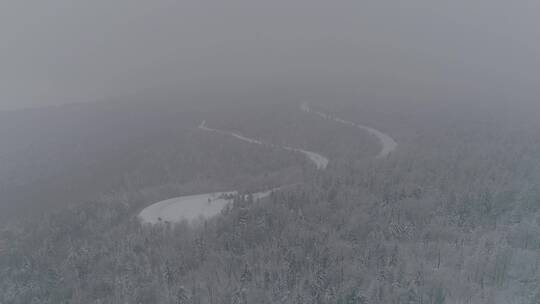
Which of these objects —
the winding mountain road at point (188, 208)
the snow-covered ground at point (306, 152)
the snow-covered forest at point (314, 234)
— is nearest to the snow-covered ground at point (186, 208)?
the winding mountain road at point (188, 208)

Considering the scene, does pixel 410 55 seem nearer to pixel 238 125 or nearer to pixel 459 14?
pixel 459 14

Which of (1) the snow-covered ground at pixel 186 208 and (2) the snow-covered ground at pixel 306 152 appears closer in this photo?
(1) the snow-covered ground at pixel 186 208

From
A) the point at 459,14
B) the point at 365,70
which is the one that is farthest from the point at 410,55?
the point at 459,14

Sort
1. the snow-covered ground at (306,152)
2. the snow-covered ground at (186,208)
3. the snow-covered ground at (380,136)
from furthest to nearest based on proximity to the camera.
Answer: the snow-covered ground at (380,136) < the snow-covered ground at (306,152) < the snow-covered ground at (186,208)

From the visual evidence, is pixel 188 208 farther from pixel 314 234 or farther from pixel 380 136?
pixel 380 136

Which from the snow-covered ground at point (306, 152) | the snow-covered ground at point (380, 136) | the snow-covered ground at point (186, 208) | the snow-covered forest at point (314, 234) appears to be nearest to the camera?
the snow-covered forest at point (314, 234)

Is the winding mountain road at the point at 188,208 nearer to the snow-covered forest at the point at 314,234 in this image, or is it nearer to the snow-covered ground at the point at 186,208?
the snow-covered ground at the point at 186,208

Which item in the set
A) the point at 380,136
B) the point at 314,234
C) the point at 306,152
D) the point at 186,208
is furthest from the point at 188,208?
the point at 380,136

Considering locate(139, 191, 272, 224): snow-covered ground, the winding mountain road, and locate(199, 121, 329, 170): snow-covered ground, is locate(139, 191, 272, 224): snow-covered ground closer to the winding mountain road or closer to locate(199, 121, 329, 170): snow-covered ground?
the winding mountain road
